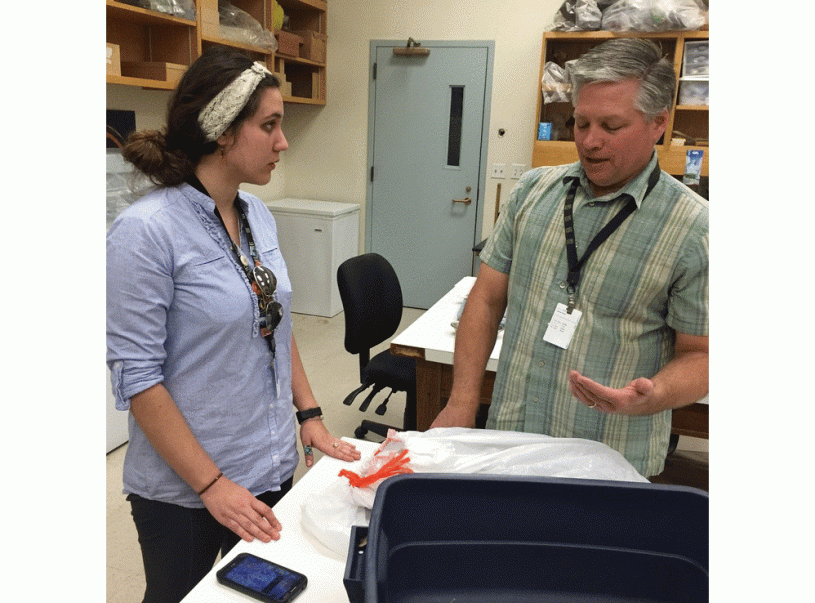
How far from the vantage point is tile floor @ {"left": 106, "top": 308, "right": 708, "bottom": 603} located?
207 cm

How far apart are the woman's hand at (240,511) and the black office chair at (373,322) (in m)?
1.56

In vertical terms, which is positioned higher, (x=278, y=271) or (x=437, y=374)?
(x=278, y=271)

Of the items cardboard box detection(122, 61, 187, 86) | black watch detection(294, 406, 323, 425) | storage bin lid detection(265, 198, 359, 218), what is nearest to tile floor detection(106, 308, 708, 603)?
storage bin lid detection(265, 198, 359, 218)

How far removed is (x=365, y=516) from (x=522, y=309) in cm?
57

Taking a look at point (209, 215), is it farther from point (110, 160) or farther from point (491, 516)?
point (110, 160)

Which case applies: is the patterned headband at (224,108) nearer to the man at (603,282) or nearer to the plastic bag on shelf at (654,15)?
the man at (603,282)

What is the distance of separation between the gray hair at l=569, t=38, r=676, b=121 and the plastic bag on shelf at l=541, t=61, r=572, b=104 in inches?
129

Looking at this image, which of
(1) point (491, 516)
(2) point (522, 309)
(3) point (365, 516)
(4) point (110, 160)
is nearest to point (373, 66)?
(4) point (110, 160)

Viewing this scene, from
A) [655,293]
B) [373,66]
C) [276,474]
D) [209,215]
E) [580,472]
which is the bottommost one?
[276,474]

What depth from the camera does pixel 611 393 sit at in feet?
3.22

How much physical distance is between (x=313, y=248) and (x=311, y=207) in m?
0.36

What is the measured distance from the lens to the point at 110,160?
2.86 m

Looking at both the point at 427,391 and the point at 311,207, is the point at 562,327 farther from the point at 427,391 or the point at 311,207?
the point at 311,207

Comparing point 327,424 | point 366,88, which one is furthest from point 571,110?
point 327,424
